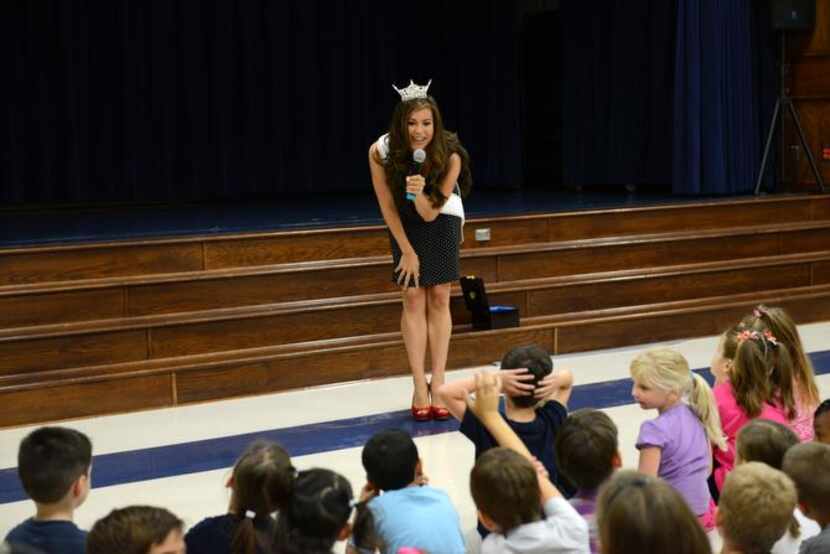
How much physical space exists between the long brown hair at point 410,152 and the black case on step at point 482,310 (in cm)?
107

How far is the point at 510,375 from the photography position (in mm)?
3229

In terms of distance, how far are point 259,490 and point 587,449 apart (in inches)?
28.1

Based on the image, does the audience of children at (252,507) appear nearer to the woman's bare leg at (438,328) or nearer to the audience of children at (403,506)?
the audience of children at (403,506)

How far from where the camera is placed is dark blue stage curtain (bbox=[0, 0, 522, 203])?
325 inches

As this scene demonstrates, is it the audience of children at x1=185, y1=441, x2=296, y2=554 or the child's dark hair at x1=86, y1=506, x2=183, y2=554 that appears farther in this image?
the audience of children at x1=185, y1=441, x2=296, y2=554

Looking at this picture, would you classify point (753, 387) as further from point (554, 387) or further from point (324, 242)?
point (324, 242)

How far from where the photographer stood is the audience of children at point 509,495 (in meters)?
2.31

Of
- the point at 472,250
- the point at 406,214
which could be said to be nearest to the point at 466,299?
the point at 472,250

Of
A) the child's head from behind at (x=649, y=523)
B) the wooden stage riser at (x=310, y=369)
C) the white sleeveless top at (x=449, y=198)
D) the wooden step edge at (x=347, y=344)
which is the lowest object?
the wooden stage riser at (x=310, y=369)

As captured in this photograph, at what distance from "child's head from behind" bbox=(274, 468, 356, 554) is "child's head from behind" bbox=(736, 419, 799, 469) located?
2.96ft

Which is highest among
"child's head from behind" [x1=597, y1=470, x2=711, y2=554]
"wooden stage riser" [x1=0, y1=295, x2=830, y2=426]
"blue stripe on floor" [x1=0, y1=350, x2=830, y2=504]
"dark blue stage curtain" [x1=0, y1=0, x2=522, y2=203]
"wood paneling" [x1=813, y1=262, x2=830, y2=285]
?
"dark blue stage curtain" [x1=0, y1=0, x2=522, y2=203]

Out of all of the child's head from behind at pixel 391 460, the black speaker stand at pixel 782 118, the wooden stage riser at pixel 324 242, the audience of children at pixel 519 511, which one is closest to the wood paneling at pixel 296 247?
the wooden stage riser at pixel 324 242

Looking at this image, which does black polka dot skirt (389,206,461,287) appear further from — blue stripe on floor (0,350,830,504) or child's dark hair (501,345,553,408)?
child's dark hair (501,345,553,408)

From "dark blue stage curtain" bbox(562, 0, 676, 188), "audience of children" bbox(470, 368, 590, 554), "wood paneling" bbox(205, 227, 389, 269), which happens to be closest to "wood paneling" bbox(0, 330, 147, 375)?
"wood paneling" bbox(205, 227, 389, 269)
